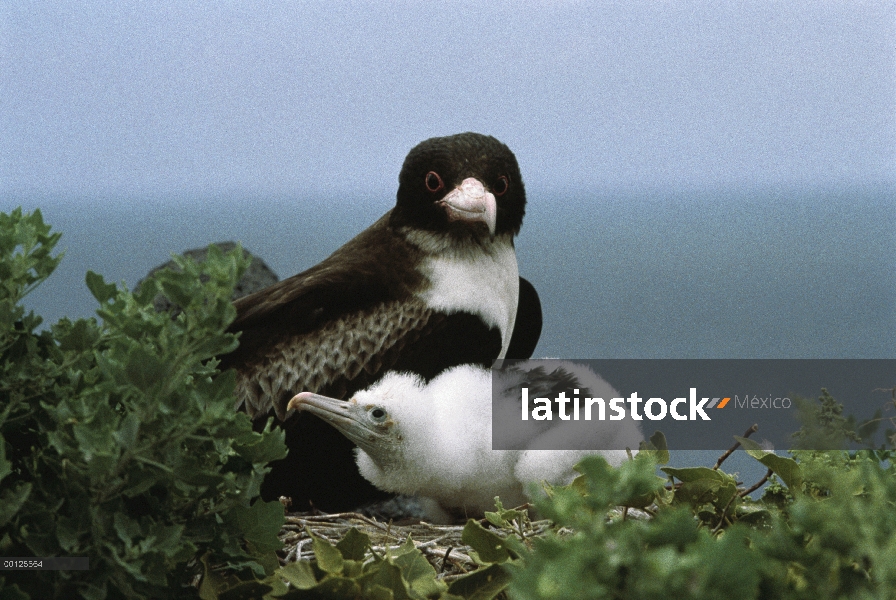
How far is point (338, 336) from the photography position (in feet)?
6.89

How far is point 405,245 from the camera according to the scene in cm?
218

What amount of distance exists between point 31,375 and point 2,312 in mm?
85

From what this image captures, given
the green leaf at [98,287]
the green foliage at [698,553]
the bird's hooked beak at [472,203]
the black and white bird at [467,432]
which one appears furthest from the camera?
the bird's hooked beak at [472,203]

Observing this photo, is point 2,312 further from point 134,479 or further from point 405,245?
point 405,245

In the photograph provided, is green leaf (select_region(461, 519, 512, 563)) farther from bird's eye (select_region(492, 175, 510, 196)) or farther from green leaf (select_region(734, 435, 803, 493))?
bird's eye (select_region(492, 175, 510, 196))

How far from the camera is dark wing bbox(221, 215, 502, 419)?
2084mm

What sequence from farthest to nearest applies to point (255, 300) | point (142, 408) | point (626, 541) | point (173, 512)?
point (255, 300), point (173, 512), point (142, 408), point (626, 541)

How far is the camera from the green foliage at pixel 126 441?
924mm

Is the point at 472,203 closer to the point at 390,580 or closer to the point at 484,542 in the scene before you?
the point at 484,542

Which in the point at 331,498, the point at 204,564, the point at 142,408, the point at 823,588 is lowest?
the point at 331,498

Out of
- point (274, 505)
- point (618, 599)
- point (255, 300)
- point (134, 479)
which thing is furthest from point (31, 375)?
point (255, 300)

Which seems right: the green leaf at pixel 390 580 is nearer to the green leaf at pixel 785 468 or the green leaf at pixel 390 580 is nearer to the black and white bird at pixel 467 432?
the green leaf at pixel 785 468

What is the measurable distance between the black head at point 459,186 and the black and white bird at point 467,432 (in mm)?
392

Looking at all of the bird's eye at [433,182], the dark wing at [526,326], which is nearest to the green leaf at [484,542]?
the bird's eye at [433,182]
